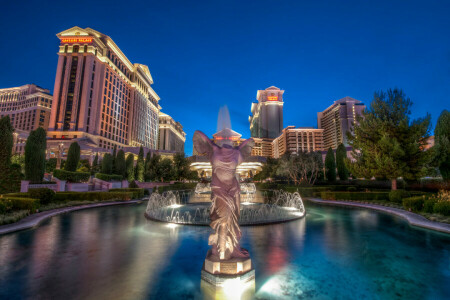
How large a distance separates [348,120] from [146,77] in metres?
122

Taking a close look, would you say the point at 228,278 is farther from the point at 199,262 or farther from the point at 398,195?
the point at 398,195

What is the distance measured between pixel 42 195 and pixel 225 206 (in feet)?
51.2

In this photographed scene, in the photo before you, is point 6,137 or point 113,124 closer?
point 6,137

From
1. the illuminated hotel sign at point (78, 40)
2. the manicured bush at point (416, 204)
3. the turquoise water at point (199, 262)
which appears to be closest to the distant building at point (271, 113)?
the illuminated hotel sign at point (78, 40)

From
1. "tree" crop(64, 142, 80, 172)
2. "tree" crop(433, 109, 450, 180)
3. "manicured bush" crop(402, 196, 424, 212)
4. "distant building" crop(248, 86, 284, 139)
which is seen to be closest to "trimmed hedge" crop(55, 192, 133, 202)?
"tree" crop(64, 142, 80, 172)

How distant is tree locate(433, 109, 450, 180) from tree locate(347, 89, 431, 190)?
274 cm

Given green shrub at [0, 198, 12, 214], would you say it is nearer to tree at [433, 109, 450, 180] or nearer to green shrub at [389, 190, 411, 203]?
green shrub at [389, 190, 411, 203]

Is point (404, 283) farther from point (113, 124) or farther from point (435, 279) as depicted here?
point (113, 124)

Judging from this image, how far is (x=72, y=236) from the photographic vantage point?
8172 mm

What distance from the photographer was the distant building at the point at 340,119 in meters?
128

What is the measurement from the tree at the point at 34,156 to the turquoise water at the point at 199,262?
12.2 meters

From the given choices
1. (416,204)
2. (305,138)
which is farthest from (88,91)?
(305,138)

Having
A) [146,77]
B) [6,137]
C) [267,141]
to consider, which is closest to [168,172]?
[6,137]

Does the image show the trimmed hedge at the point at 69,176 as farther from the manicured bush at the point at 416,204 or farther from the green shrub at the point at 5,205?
the manicured bush at the point at 416,204
